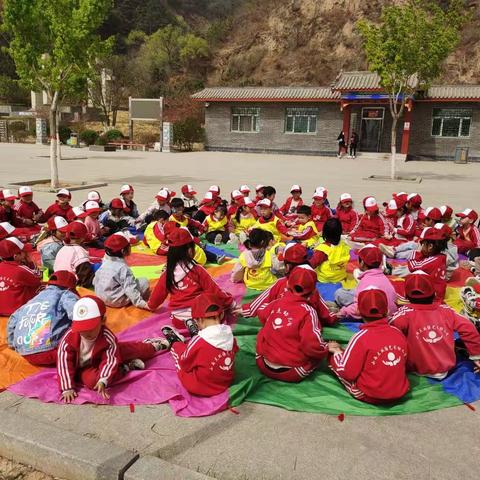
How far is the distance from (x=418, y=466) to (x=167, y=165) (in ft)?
67.1

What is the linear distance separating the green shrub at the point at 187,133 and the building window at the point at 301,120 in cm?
610

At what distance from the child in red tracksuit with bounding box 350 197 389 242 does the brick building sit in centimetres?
2120

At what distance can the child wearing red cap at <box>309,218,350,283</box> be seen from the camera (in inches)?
238

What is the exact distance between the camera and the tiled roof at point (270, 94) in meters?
29.9

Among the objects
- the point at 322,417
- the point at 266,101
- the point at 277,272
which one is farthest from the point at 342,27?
the point at 322,417

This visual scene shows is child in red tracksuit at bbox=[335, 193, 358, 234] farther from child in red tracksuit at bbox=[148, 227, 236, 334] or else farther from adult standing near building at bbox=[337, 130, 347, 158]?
adult standing near building at bbox=[337, 130, 347, 158]

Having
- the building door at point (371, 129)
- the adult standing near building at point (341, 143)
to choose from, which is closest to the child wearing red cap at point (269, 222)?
the adult standing near building at point (341, 143)

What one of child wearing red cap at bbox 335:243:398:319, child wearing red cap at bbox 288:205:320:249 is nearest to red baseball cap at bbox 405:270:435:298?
child wearing red cap at bbox 335:243:398:319

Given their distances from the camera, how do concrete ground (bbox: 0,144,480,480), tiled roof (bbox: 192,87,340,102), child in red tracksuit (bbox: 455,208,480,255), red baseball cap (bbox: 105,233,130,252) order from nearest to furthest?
concrete ground (bbox: 0,144,480,480) < red baseball cap (bbox: 105,233,130,252) < child in red tracksuit (bbox: 455,208,480,255) < tiled roof (bbox: 192,87,340,102)

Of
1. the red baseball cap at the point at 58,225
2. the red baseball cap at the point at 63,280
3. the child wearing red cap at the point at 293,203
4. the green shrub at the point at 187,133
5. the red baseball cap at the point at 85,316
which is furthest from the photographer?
the green shrub at the point at 187,133

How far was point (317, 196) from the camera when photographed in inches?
352

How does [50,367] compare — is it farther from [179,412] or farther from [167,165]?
[167,165]

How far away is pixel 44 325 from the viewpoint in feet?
13.1

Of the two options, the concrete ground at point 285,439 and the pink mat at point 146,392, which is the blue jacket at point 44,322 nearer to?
the pink mat at point 146,392
